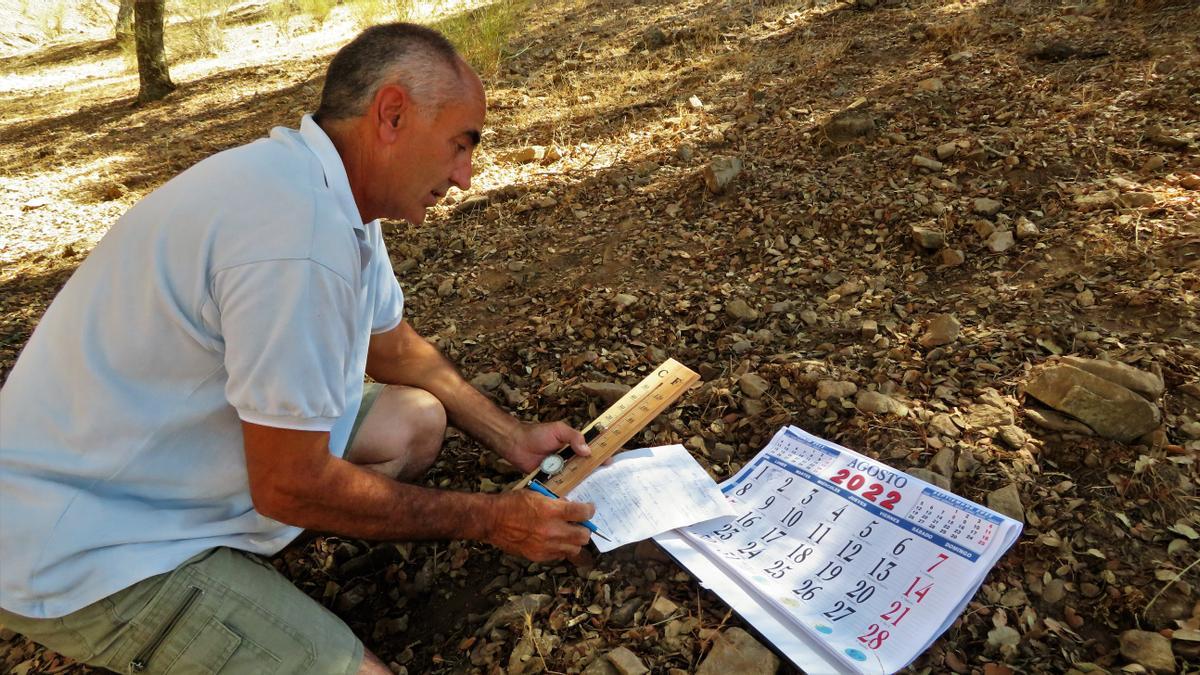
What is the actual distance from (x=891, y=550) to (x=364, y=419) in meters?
1.50

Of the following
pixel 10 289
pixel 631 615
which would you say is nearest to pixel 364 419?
pixel 631 615

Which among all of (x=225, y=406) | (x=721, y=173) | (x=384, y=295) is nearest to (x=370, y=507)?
(x=225, y=406)

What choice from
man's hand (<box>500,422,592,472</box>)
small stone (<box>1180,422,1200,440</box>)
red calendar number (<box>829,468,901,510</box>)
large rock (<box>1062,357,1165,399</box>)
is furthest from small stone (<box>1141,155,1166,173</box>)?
man's hand (<box>500,422,592,472</box>)

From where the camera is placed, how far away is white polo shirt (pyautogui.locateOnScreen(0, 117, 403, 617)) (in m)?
1.38

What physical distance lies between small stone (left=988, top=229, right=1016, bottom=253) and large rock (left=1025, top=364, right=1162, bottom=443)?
0.85m

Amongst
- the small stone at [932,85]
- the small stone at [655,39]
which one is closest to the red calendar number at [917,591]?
the small stone at [932,85]

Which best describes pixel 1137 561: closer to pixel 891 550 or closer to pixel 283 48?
pixel 891 550

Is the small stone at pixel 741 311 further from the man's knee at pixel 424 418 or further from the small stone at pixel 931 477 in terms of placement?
the man's knee at pixel 424 418

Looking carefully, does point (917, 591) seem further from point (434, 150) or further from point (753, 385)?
point (434, 150)

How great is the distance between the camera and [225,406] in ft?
5.13

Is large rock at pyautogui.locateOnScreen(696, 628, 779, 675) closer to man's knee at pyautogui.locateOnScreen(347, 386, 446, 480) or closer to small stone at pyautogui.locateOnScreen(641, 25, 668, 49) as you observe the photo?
man's knee at pyautogui.locateOnScreen(347, 386, 446, 480)

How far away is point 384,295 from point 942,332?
6.06 ft

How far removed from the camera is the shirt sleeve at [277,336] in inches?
53.8

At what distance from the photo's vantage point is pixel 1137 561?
1.75 meters
